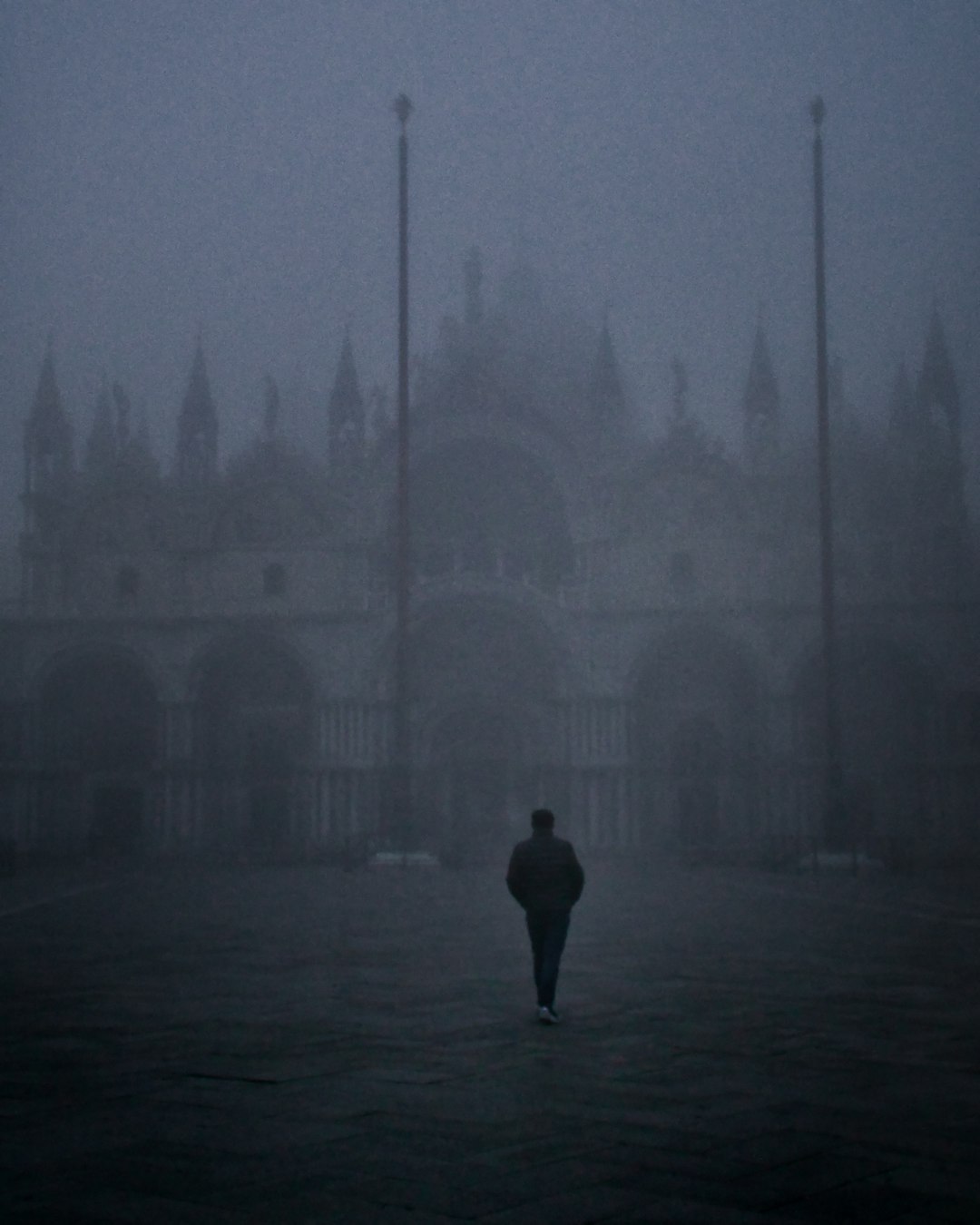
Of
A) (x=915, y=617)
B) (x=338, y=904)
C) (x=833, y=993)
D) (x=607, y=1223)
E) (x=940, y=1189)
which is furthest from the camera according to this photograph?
(x=915, y=617)

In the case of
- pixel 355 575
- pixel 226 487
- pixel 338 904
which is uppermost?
pixel 226 487

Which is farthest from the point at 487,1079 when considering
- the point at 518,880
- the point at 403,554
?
the point at 403,554

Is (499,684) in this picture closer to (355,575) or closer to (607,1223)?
(355,575)

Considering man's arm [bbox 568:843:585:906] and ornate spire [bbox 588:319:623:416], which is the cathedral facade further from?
man's arm [bbox 568:843:585:906]

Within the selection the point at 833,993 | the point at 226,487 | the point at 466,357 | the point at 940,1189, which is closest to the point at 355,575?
the point at 226,487

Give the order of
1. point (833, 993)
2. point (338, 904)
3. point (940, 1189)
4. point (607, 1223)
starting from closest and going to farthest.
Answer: point (607, 1223) → point (940, 1189) → point (833, 993) → point (338, 904)

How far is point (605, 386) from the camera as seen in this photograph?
4066cm

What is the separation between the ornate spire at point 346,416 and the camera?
1559 inches

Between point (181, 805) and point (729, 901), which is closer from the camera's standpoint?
point (729, 901)

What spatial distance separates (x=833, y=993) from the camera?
9.91 meters

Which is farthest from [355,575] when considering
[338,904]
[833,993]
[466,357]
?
[833,993]

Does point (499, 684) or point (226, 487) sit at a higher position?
point (226, 487)

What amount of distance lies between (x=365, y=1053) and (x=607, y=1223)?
11.0 feet

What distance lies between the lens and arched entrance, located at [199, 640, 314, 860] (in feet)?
119
